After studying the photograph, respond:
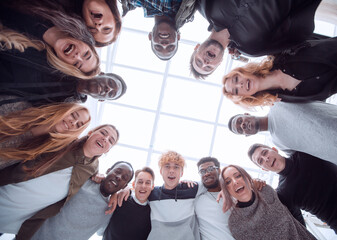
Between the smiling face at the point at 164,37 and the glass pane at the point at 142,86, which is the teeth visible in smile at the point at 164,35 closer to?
the smiling face at the point at 164,37

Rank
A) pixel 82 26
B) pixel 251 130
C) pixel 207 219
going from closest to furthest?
pixel 82 26
pixel 207 219
pixel 251 130

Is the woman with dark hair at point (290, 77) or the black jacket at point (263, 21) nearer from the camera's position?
the black jacket at point (263, 21)

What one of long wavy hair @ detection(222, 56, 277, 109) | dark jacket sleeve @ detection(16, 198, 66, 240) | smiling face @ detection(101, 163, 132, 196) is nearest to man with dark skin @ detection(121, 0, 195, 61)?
long wavy hair @ detection(222, 56, 277, 109)

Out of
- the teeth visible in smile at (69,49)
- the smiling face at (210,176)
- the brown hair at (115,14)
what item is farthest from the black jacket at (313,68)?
the teeth visible in smile at (69,49)

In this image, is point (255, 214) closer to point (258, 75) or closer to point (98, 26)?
point (258, 75)

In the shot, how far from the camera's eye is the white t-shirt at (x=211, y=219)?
2131 millimetres

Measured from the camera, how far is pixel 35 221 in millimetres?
2018

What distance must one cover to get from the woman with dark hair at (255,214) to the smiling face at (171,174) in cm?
72

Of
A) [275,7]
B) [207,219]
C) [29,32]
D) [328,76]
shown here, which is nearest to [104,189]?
[207,219]

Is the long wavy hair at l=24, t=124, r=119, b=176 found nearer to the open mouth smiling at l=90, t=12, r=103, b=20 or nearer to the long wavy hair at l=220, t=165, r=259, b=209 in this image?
the open mouth smiling at l=90, t=12, r=103, b=20

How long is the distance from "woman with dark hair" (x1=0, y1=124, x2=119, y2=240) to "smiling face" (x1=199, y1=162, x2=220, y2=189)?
73.0 inches

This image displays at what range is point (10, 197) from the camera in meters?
1.91

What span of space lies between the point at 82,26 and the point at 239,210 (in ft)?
9.49

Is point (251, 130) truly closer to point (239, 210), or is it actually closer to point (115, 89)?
point (239, 210)
